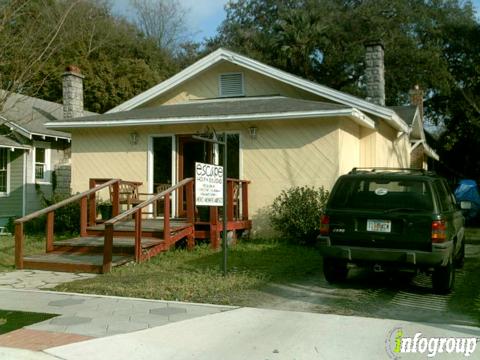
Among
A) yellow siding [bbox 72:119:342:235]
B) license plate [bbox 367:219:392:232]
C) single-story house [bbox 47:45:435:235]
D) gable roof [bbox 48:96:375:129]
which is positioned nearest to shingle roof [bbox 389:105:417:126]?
single-story house [bbox 47:45:435:235]

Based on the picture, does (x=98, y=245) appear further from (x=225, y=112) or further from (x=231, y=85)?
(x=231, y=85)

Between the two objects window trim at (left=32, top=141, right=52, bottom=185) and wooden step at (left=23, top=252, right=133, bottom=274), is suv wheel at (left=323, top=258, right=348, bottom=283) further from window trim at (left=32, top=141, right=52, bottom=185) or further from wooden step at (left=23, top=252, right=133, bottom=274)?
window trim at (left=32, top=141, right=52, bottom=185)

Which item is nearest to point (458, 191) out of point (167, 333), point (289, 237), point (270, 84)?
point (270, 84)

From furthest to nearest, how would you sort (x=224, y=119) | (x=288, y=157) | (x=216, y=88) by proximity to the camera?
(x=216, y=88)
(x=288, y=157)
(x=224, y=119)

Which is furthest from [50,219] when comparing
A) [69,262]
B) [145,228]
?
[145,228]

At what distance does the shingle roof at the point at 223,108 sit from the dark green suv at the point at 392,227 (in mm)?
5069

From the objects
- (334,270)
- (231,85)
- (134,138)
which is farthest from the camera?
A: (231,85)

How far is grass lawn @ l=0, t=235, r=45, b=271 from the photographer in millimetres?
10789

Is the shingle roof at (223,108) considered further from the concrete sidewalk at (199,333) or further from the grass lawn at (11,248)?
the concrete sidewalk at (199,333)

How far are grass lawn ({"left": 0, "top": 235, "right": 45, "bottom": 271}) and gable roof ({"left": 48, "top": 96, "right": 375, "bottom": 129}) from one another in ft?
10.8

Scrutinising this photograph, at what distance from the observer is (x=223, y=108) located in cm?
1446

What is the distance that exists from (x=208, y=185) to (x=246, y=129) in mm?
5379

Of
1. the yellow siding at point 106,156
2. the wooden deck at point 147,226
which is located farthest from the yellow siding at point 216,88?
the wooden deck at point 147,226

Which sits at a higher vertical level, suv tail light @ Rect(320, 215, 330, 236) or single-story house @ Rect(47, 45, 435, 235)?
single-story house @ Rect(47, 45, 435, 235)
